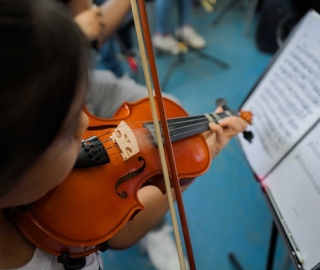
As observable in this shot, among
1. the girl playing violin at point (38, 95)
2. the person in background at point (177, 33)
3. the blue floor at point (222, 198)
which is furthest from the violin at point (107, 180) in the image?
the person in background at point (177, 33)

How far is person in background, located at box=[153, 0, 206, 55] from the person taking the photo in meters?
2.27

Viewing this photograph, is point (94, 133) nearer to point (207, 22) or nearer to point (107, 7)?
point (107, 7)

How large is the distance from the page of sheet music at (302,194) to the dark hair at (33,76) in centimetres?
52

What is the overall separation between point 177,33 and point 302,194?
1.91m

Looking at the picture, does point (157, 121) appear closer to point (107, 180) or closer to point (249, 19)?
point (107, 180)

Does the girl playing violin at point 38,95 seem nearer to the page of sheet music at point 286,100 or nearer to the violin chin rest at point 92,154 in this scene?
the violin chin rest at point 92,154

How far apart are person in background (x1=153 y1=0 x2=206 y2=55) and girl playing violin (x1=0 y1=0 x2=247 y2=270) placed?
1916 mm

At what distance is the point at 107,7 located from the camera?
4.14ft

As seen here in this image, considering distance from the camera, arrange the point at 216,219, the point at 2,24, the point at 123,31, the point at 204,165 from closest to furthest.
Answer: the point at 2,24
the point at 204,165
the point at 216,219
the point at 123,31

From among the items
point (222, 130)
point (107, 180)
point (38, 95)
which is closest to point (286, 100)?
point (222, 130)

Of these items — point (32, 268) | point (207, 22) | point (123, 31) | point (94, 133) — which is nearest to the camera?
point (32, 268)

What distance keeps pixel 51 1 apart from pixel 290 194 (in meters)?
0.61

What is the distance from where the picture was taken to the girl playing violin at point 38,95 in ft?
1.09

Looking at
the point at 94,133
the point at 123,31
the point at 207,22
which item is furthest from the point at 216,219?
the point at 207,22
